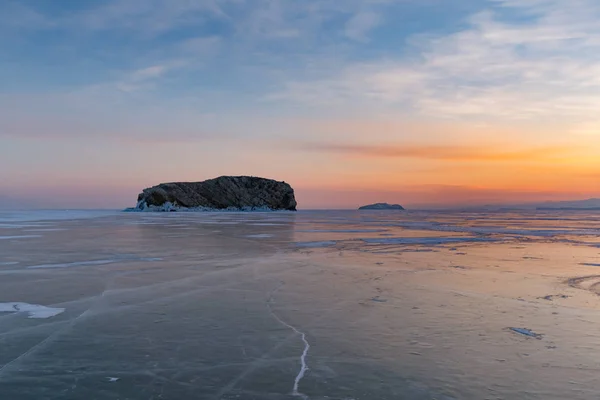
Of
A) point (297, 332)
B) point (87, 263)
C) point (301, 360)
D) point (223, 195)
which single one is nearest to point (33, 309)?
point (297, 332)

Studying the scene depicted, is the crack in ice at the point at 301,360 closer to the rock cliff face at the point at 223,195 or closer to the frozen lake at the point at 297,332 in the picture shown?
the frozen lake at the point at 297,332

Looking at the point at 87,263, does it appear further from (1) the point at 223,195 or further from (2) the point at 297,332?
(1) the point at 223,195

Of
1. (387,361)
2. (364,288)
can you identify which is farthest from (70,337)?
(364,288)

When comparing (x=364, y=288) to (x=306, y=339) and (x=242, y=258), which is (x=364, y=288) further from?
(x=242, y=258)

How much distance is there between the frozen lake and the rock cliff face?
3878 inches

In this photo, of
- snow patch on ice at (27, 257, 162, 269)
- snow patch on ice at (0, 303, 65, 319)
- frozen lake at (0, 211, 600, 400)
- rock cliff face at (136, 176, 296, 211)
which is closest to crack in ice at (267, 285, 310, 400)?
frozen lake at (0, 211, 600, 400)

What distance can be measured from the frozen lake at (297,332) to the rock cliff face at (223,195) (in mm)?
98496

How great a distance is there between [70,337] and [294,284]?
172 inches

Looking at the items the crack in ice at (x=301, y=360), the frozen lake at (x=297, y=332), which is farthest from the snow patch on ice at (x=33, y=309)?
the crack in ice at (x=301, y=360)

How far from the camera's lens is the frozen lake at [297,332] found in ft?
12.9

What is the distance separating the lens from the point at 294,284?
8.83 meters

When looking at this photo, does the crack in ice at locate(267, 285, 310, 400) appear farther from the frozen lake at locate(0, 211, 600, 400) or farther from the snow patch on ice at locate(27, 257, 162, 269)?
the snow patch on ice at locate(27, 257, 162, 269)

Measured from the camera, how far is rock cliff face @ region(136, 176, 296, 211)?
106300 mm

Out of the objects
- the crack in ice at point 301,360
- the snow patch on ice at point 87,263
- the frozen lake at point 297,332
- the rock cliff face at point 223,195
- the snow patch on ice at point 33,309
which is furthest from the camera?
the rock cliff face at point 223,195
